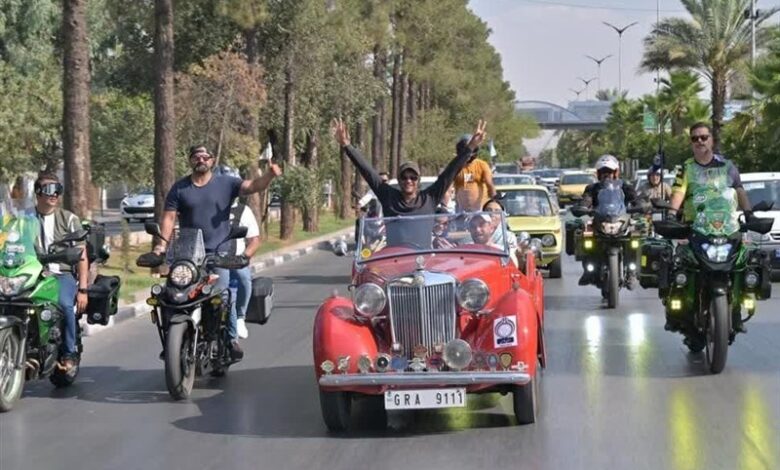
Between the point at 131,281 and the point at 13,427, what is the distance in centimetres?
1268

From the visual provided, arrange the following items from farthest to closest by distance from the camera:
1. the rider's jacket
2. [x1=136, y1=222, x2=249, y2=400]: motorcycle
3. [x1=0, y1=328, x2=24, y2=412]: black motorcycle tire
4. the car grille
Result: the rider's jacket
[x1=136, y1=222, x2=249, y2=400]: motorcycle
[x1=0, y1=328, x2=24, y2=412]: black motorcycle tire
the car grille

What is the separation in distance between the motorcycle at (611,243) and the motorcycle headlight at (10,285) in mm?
8303

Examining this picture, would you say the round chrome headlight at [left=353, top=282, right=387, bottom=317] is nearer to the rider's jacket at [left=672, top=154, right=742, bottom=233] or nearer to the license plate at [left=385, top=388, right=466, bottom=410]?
the license plate at [left=385, top=388, right=466, bottom=410]

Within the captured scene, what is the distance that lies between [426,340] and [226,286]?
9.41ft

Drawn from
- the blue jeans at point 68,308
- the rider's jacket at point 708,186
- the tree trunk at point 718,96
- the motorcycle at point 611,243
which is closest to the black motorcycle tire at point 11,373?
the blue jeans at point 68,308

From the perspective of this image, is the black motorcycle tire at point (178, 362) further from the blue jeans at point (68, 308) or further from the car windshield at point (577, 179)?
the car windshield at point (577, 179)

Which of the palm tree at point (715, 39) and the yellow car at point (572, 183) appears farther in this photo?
the yellow car at point (572, 183)

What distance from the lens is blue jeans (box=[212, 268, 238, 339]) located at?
1154cm

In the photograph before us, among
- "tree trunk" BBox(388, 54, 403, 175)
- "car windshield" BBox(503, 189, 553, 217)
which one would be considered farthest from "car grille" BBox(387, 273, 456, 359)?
"tree trunk" BBox(388, 54, 403, 175)

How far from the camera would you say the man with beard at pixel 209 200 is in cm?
1166

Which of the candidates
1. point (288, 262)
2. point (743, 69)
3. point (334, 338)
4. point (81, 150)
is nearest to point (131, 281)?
point (81, 150)

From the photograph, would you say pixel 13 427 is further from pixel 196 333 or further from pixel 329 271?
pixel 329 271

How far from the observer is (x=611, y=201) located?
17625 millimetres

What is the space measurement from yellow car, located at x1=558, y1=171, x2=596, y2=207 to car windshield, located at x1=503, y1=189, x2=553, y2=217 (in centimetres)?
2935
